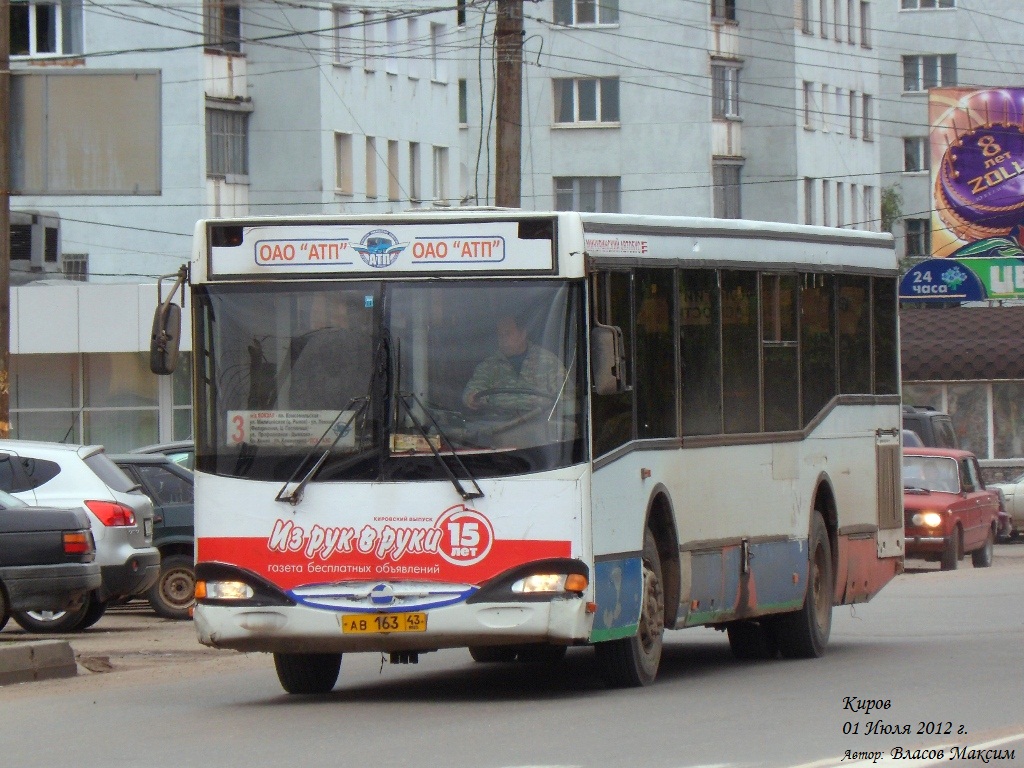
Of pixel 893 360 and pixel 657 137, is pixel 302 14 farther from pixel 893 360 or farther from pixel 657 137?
pixel 893 360

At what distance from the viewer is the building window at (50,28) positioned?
52.2 metres

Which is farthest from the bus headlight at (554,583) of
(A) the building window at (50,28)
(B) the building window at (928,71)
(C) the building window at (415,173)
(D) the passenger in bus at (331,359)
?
(B) the building window at (928,71)

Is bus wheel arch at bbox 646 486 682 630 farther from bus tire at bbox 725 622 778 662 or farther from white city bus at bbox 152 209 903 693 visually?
bus tire at bbox 725 622 778 662

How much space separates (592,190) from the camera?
227 feet

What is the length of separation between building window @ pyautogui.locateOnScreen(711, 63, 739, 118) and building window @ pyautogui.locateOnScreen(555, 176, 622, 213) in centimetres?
379

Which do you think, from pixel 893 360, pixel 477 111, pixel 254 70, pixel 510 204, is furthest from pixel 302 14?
pixel 893 360

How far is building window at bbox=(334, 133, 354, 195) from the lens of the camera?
5722 centimetres

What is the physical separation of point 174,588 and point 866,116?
58.3 meters

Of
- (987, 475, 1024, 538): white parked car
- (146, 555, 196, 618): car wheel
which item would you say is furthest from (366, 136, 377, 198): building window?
(146, 555, 196, 618): car wheel

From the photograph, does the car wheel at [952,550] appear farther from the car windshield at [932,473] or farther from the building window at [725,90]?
the building window at [725,90]

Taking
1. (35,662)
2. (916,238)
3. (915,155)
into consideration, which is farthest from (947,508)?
(916,238)

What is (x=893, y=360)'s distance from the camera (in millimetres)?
17766

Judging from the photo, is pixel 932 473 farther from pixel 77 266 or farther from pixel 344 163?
pixel 344 163

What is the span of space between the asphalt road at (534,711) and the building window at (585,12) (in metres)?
52.2
